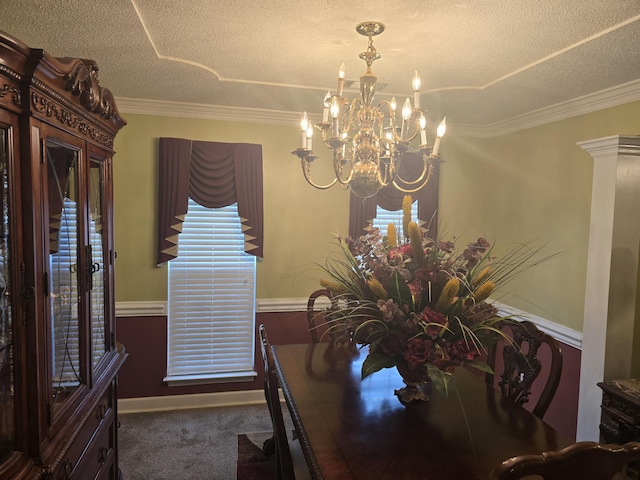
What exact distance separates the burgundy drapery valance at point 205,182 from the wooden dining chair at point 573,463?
286 centimetres

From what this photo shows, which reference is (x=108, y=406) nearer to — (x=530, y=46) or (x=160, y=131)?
(x=160, y=131)

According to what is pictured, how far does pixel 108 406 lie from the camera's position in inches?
83.4

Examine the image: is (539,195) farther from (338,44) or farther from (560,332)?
(338,44)

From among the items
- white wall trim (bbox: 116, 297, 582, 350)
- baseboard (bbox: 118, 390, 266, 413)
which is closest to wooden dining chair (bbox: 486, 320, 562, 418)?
white wall trim (bbox: 116, 297, 582, 350)

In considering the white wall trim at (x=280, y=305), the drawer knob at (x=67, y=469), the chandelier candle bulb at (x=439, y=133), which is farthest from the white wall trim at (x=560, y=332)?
the drawer knob at (x=67, y=469)

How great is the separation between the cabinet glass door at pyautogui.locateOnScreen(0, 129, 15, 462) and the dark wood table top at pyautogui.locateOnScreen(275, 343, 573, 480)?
0.92 metres

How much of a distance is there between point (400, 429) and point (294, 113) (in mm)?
2669

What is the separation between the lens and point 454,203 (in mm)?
3992

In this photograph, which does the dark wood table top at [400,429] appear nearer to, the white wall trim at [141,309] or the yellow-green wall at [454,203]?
the yellow-green wall at [454,203]

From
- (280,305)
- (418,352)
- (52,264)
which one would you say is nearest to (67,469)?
(52,264)

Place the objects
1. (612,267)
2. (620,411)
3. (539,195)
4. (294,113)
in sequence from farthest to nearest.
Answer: (294,113)
(539,195)
(612,267)
(620,411)

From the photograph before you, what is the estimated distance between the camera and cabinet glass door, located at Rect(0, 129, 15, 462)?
121 centimetres

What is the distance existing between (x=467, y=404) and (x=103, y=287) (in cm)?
175

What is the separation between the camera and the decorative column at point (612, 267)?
2205 millimetres
